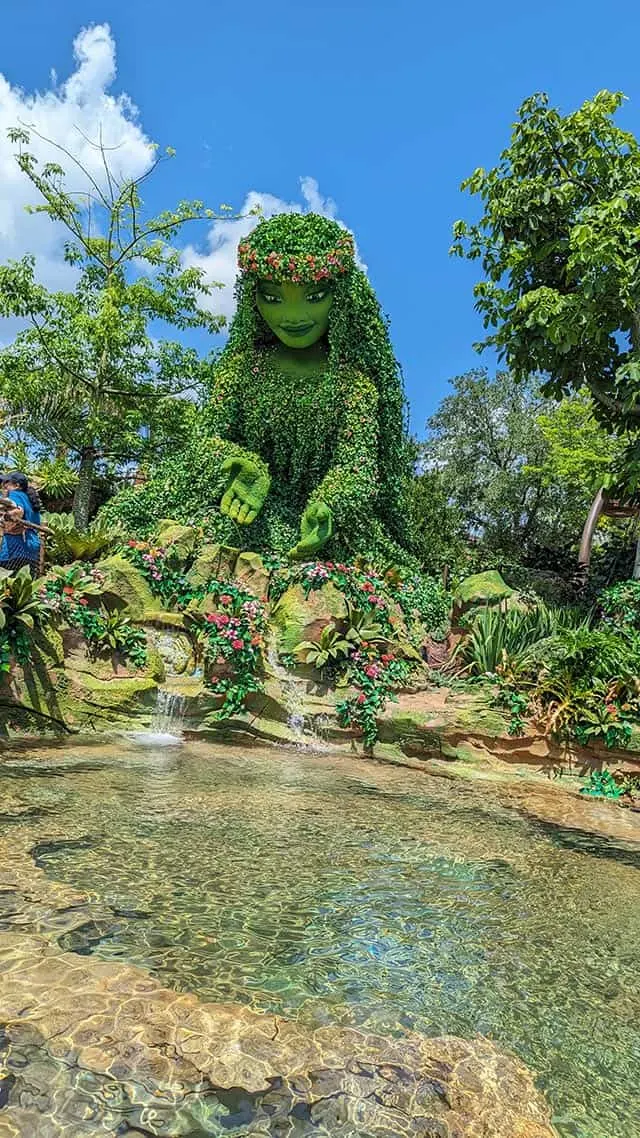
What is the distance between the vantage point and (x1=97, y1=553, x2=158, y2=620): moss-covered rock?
7773mm

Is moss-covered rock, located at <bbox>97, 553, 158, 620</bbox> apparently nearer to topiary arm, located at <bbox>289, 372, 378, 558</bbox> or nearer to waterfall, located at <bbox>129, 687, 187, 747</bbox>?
waterfall, located at <bbox>129, 687, 187, 747</bbox>

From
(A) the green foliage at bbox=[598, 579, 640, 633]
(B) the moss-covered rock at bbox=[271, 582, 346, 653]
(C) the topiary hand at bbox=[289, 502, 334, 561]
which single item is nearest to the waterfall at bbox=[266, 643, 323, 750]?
(B) the moss-covered rock at bbox=[271, 582, 346, 653]

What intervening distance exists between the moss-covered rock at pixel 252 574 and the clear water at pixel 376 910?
11.2 ft

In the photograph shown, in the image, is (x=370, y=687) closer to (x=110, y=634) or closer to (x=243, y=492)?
(x=110, y=634)

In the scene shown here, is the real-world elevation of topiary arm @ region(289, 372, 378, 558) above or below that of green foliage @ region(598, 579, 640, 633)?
above

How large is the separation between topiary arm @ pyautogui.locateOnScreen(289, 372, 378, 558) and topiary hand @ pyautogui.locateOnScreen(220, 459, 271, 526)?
785 mm

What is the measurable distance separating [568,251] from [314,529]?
4547 mm

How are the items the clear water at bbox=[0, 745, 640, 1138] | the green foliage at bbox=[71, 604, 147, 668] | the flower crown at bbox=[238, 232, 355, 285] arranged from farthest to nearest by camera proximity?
the flower crown at bbox=[238, 232, 355, 285], the green foliage at bbox=[71, 604, 147, 668], the clear water at bbox=[0, 745, 640, 1138]

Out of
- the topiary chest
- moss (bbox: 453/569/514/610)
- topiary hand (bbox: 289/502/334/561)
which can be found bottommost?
moss (bbox: 453/569/514/610)

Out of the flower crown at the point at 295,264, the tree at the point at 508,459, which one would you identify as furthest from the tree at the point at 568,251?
the tree at the point at 508,459

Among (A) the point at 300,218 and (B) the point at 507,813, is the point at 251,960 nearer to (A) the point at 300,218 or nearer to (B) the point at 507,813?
(B) the point at 507,813

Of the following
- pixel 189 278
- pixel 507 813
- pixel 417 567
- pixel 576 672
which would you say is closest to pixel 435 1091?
pixel 507 813

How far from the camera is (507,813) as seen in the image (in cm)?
551

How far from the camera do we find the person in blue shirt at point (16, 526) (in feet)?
23.8
